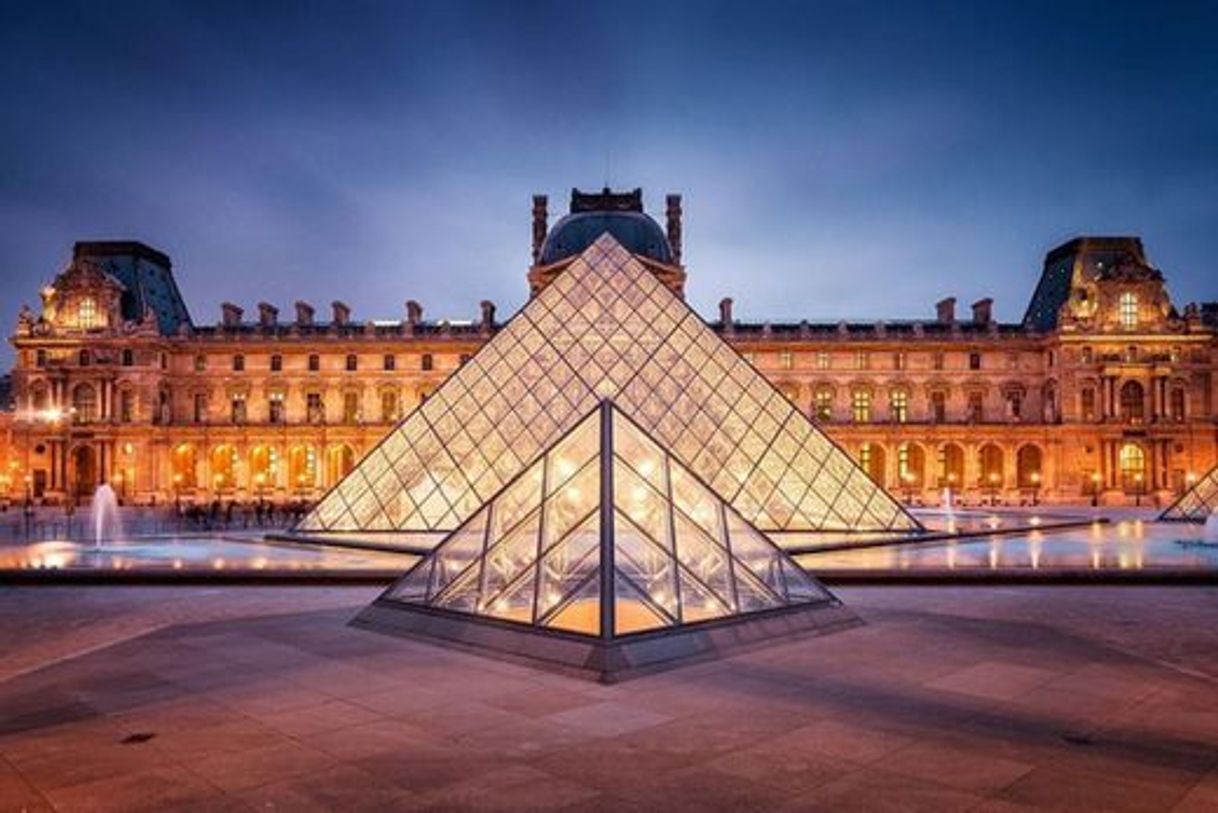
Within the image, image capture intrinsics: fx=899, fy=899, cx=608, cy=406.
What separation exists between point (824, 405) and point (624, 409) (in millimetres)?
31412

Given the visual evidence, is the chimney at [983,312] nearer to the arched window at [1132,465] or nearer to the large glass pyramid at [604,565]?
the arched window at [1132,465]

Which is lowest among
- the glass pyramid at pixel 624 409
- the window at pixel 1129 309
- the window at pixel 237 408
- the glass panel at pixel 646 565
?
the glass panel at pixel 646 565

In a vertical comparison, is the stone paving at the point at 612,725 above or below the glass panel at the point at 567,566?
below

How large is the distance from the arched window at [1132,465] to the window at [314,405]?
1667 inches

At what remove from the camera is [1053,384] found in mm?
47781

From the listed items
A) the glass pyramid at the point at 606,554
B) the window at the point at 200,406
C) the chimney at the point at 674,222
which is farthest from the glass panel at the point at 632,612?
the chimney at the point at 674,222

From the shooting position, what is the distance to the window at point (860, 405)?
4909 centimetres

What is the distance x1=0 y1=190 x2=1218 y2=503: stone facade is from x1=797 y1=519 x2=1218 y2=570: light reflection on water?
1006 inches

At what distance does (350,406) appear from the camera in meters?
49.7

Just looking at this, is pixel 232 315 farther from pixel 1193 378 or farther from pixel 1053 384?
pixel 1193 378

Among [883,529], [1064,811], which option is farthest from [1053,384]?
[1064,811]

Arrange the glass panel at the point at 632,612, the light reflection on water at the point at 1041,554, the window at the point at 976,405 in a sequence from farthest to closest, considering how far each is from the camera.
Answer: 1. the window at the point at 976,405
2. the light reflection on water at the point at 1041,554
3. the glass panel at the point at 632,612

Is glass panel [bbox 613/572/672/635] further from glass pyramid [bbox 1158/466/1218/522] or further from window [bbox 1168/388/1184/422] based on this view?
window [bbox 1168/388/1184/422]

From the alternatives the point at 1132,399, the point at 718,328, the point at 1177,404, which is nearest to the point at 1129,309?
the point at 1132,399
